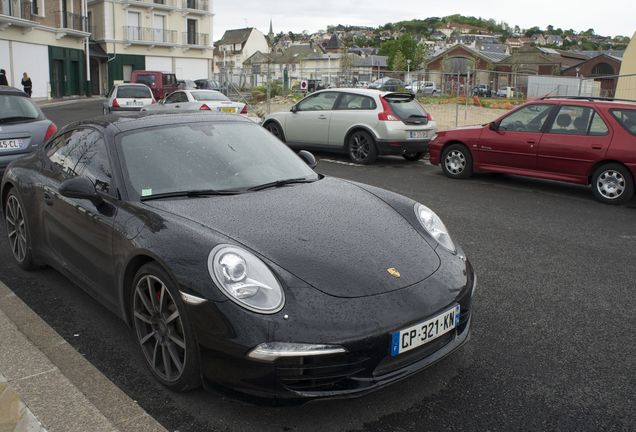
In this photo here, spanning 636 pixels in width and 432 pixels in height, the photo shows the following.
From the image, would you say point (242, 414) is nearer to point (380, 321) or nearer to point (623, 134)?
point (380, 321)

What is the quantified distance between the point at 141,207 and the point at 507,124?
783 centimetres

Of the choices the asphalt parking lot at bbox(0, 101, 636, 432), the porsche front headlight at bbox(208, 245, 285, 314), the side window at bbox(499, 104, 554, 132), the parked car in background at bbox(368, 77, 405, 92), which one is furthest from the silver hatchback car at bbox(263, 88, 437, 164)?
the parked car in background at bbox(368, 77, 405, 92)

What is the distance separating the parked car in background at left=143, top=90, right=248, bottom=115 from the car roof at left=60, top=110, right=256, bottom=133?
12.9 metres

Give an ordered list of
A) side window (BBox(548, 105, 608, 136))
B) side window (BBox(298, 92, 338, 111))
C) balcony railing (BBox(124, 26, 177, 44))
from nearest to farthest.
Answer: side window (BBox(548, 105, 608, 136)) → side window (BBox(298, 92, 338, 111)) → balcony railing (BBox(124, 26, 177, 44))

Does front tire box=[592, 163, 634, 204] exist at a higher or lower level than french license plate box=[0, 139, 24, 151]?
lower

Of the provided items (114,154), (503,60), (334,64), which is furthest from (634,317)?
(334,64)

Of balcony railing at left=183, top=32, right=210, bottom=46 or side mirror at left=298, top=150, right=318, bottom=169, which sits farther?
balcony railing at left=183, top=32, right=210, bottom=46

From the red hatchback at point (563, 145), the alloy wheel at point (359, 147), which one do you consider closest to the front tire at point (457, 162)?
the red hatchback at point (563, 145)

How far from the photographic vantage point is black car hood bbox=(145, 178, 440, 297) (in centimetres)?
307

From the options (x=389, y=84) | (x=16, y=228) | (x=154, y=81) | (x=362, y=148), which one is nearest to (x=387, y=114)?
(x=362, y=148)

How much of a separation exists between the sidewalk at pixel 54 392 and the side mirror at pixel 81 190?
0.90 meters

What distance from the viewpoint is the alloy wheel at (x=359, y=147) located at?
488 inches

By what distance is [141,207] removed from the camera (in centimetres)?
357

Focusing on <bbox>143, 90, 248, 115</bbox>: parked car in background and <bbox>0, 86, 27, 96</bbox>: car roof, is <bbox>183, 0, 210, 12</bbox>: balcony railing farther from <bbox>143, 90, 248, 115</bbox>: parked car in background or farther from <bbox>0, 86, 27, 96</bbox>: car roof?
<bbox>0, 86, 27, 96</bbox>: car roof
